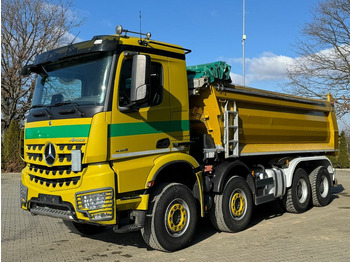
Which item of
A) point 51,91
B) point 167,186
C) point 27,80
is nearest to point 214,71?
point 167,186

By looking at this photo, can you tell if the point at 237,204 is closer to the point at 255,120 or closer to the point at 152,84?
the point at 255,120

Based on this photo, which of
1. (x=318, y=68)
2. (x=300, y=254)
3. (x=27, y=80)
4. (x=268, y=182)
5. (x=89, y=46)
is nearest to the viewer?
(x=89, y=46)

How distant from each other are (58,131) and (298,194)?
6123 millimetres

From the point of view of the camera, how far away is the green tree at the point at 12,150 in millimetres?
17328

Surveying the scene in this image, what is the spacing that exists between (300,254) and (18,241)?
460 cm

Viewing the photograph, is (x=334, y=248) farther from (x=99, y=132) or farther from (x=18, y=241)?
(x=18, y=241)

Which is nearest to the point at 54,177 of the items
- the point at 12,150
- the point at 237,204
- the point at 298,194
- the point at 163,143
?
the point at 163,143

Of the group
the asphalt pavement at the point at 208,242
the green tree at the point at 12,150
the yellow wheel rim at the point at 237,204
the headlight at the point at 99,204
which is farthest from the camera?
the green tree at the point at 12,150

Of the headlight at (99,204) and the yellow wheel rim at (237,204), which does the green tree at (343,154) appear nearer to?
the yellow wheel rim at (237,204)

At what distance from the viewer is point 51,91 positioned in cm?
549

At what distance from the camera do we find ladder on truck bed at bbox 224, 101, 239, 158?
6430mm

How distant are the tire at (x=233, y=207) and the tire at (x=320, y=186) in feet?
9.89

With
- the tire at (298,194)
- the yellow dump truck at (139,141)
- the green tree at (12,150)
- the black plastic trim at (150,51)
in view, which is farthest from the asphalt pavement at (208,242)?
the green tree at (12,150)

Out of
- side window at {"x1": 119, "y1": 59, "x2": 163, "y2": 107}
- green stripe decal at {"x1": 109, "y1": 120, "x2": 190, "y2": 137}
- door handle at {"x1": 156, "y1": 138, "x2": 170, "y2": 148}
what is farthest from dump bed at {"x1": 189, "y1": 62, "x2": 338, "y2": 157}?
door handle at {"x1": 156, "y1": 138, "x2": 170, "y2": 148}
